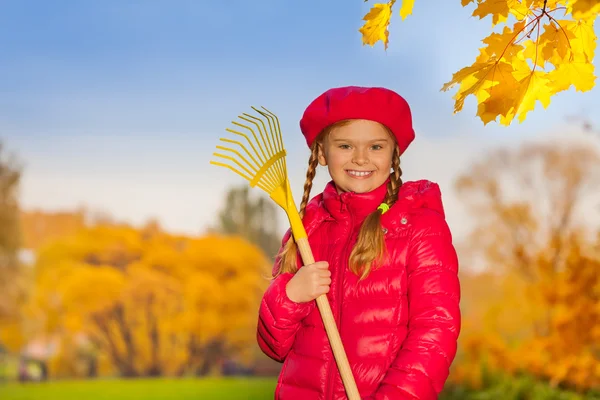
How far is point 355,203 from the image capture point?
227 centimetres

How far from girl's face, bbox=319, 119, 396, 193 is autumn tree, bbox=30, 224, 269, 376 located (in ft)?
28.2

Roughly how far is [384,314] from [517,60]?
0.79 m

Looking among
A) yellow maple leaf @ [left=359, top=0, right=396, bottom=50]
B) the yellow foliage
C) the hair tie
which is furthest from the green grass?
yellow maple leaf @ [left=359, top=0, right=396, bottom=50]

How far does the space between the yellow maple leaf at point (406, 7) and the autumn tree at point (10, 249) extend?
1037 centimetres

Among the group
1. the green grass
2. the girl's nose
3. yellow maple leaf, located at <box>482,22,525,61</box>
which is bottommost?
the green grass

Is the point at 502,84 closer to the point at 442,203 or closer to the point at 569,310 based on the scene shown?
the point at 442,203

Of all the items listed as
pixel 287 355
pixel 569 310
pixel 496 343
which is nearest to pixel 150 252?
pixel 496 343

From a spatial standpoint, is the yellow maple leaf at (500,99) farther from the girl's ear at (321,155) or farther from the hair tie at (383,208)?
the girl's ear at (321,155)

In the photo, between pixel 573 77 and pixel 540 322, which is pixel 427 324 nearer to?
pixel 573 77

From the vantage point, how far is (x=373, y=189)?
89.0 inches

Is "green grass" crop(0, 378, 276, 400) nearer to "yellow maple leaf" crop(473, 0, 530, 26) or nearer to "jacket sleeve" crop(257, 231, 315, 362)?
"jacket sleeve" crop(257, 231, 315, 362)

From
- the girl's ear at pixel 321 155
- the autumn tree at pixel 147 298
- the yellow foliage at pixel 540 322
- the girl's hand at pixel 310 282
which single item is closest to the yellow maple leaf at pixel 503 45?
the girl's ear at pixel 321 155

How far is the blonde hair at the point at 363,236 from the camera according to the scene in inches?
82.8

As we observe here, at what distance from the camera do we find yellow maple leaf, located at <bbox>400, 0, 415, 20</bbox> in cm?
195
